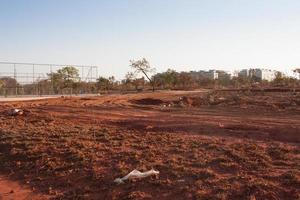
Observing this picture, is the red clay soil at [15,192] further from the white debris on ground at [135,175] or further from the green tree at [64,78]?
the green tree at [64,78]

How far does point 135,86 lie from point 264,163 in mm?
53678

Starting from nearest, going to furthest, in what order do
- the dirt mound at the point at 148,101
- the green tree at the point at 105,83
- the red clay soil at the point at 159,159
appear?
the red clay soil at the point at 159,159, the dirt mound at the point at 148,101, the green tree at the point at 105,83

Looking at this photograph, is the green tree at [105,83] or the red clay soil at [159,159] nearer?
the red clay soil at [159,159]

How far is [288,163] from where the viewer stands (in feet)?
26.9

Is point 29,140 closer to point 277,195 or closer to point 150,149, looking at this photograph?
point 150,149

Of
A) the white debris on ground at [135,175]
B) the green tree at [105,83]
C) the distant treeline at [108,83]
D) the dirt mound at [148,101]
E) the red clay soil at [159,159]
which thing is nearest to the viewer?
the red clay soil at [159,159]

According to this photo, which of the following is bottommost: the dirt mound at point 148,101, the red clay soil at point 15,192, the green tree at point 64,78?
the red clay soil at point 15,192

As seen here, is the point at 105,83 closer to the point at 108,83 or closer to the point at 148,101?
the point at 108,83

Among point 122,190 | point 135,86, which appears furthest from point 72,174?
point 135,86

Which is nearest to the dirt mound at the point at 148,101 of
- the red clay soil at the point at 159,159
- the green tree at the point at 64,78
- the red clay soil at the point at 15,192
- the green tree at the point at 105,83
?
the red clay soil at the point at 159,159

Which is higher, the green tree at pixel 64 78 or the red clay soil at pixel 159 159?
the green tree at pixel 64 78

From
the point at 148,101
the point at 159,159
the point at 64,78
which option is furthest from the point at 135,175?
the point at 64,78

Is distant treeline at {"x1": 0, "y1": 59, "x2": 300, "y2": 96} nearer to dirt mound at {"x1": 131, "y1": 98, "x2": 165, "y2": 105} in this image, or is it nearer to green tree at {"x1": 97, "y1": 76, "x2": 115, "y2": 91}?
green tree at {"x1": 97, "y1": 76, "x2": 115, "y2": 91}

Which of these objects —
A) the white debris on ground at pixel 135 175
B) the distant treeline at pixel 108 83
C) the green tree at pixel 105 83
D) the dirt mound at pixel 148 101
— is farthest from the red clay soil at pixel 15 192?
the green tree at pixel 105 83
